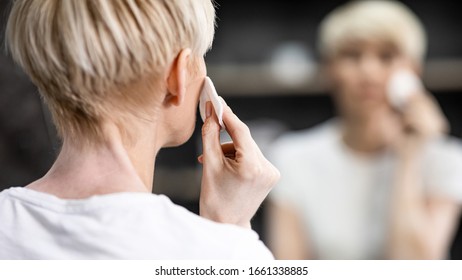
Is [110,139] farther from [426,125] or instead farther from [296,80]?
[296,80]

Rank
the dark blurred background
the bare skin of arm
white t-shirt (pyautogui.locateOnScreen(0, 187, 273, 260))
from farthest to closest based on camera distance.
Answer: the dark blurred background, the bare skin of arm, white t-shirt (pyautogui.locateOnScreen(0, 187, 273, 260))

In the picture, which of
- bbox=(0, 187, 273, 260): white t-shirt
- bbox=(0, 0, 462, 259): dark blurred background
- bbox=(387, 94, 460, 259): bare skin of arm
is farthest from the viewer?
bbox=(0, 0, 462, 259): dark blurred background

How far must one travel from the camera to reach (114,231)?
1.78 feet

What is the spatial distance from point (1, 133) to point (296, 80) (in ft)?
4.19

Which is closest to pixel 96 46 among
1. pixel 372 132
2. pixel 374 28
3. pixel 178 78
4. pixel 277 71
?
pixel 178 78

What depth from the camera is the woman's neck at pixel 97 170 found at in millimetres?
572

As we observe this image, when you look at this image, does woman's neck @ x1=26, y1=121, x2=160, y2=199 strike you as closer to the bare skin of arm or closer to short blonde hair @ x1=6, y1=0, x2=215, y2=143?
short blonde hair @ x1=6, y1=0, x2=215, y2=143

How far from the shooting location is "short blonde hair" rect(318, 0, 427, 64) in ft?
5.74

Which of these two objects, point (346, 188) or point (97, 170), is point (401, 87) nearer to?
point (346, 188)

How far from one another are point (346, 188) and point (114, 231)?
129 centimetres

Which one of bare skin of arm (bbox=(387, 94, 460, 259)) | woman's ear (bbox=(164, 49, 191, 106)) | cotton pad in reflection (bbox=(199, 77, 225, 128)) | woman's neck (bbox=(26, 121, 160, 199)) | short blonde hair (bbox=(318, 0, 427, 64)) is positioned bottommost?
bare skin of arm (bbox=(387, 94, 460, 259))

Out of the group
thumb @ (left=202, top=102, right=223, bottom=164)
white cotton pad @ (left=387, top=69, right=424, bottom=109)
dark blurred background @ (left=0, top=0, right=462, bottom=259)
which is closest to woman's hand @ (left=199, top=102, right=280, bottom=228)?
thumb @ (left=202, top=102, right=223, bottom=164)

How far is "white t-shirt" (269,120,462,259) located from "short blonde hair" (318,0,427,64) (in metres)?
0.25

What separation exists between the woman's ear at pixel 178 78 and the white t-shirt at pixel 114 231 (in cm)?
9
